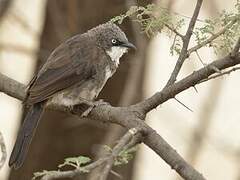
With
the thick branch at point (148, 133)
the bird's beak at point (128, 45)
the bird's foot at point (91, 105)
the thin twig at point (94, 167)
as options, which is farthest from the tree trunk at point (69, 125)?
the thin twig at point (94, 167)

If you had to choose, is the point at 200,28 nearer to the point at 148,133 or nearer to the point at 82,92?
the point at 148,133

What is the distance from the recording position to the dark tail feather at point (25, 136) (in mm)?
4496

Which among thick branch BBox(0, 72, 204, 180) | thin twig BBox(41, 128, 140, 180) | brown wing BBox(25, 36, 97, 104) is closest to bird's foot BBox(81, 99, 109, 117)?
thick branch BBox(0, 72, 204, 180)

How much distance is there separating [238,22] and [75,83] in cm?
185

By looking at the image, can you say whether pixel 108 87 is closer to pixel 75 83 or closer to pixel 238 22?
pixel 75 83

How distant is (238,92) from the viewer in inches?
429

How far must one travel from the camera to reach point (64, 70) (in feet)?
16.6

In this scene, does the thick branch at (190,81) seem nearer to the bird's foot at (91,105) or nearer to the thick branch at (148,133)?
the thick branch at (148,133)

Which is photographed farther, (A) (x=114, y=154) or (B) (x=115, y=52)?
(B) (x=115, y=52)

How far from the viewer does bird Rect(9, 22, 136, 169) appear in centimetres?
476

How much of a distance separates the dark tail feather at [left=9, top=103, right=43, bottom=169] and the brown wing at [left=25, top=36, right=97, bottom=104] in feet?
0.54

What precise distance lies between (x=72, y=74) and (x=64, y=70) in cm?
7

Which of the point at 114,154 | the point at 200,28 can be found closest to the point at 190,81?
the point at 200,28

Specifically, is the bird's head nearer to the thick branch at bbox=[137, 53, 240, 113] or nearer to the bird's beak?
the bird's beak
